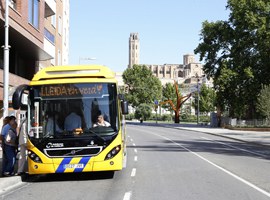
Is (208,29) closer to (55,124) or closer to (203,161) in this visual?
(203,161)

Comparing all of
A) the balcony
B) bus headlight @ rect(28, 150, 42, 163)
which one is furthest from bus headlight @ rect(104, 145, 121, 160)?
the balcony

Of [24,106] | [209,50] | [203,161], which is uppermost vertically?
[209,50]

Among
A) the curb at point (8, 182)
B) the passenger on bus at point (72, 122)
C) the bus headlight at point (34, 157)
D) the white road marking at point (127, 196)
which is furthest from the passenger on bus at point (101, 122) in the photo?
the white road marking at point (127, 196)

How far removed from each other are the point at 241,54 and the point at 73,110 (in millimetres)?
50447

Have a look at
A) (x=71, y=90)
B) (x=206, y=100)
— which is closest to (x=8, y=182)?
(x=71, y=90)

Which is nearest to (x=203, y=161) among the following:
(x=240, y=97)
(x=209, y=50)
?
(x=240, y=97)

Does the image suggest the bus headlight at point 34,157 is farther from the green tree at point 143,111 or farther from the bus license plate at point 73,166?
the green tree at point 143,111

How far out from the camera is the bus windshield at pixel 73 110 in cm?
1172

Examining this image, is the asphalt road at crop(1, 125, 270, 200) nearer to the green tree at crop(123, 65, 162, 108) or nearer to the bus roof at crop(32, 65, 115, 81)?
the bus roof at crop(32, 65, 115, 81)

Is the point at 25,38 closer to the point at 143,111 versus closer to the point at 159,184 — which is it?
the point at 159,184

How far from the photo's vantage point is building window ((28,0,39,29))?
26.2m

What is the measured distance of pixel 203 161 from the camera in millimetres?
17453

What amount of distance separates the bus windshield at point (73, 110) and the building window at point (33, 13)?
595 inches

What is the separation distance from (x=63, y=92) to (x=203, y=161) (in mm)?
7573
